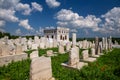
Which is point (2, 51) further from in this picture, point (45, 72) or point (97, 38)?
point (97, 38)

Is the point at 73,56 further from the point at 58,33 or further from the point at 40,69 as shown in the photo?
the point at 58,33

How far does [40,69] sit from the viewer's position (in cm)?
521

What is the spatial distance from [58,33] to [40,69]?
43342mm

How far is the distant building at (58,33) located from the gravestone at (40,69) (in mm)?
41470

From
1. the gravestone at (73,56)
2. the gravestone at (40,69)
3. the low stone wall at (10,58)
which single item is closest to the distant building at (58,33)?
the low stone wall at (10,58)

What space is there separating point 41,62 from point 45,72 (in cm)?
52

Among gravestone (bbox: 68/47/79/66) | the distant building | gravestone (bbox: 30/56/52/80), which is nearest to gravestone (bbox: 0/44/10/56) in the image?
gravestone (bbox: 68/47/79/66)

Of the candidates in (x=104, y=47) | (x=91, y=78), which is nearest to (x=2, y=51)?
(x=91, y=78)

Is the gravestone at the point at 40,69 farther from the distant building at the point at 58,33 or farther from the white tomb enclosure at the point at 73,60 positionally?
the distant building at the point at 58,33

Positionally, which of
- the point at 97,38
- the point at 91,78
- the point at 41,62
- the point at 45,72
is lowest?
the point at 91,78

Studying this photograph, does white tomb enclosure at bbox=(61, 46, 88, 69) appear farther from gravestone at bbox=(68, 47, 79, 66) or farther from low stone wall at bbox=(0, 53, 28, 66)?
low stone wall at bbox=(0, 53, 28, 66)

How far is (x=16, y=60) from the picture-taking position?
10.9 m

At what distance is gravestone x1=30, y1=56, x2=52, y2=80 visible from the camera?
494 centimetres

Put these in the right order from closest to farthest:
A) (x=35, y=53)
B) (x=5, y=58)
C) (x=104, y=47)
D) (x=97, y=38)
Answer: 1. (x=5, y=58)
2. (x=35, y=53)
3. (x=97, y=38)
4. (x=104, y=47)
